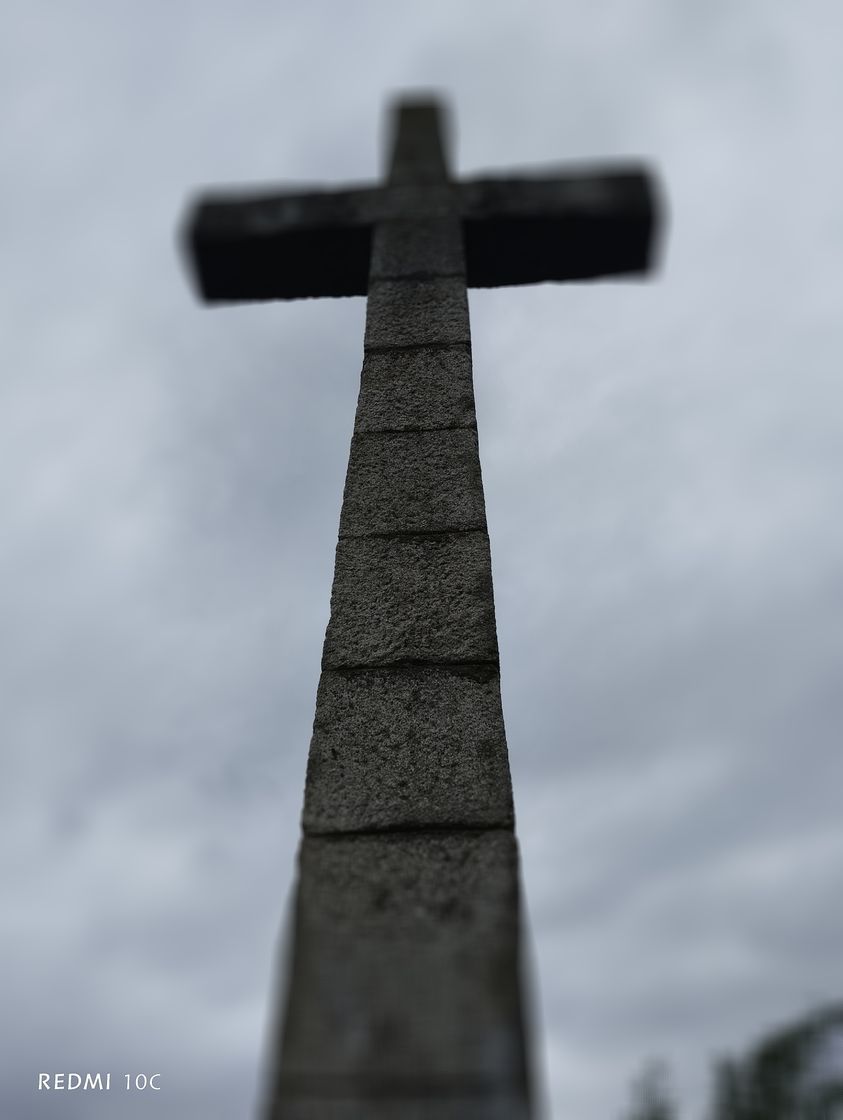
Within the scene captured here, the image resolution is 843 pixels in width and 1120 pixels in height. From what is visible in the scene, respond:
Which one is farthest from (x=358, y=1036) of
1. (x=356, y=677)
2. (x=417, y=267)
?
(x=417, y=267)

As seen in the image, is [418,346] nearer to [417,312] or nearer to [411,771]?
[417,312]

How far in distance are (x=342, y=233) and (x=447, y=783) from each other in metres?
2.39

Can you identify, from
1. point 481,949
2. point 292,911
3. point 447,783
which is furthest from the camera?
point 447,783

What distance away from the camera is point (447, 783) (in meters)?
2.90

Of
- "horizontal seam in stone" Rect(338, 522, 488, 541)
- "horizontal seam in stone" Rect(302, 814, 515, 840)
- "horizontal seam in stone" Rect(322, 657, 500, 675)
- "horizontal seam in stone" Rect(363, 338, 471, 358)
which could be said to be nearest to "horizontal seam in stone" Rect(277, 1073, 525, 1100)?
"horizontal seam in stone" Rect(302, 814, 515, 840)

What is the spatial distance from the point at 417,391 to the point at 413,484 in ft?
1.38

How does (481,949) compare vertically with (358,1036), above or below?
above

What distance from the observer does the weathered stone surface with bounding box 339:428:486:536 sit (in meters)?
3.47

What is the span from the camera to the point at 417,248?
4137 mm

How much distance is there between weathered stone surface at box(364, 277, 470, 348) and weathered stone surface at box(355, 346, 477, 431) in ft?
0.20

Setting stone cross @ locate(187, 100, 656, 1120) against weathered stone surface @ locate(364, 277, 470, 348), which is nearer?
stone cross @ locate(187, 100, 656, 1120)

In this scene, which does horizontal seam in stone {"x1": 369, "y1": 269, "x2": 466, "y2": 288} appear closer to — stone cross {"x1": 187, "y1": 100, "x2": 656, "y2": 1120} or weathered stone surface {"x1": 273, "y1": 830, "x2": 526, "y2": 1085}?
stone cross {"x1": 187, "y1": 100, "x2": 656, "y2": 1120}

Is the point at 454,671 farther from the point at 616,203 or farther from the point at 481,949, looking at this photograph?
the point at 616,203

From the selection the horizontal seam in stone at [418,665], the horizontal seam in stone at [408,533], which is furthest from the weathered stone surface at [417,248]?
the horizontal seam in stone at [418,665]
